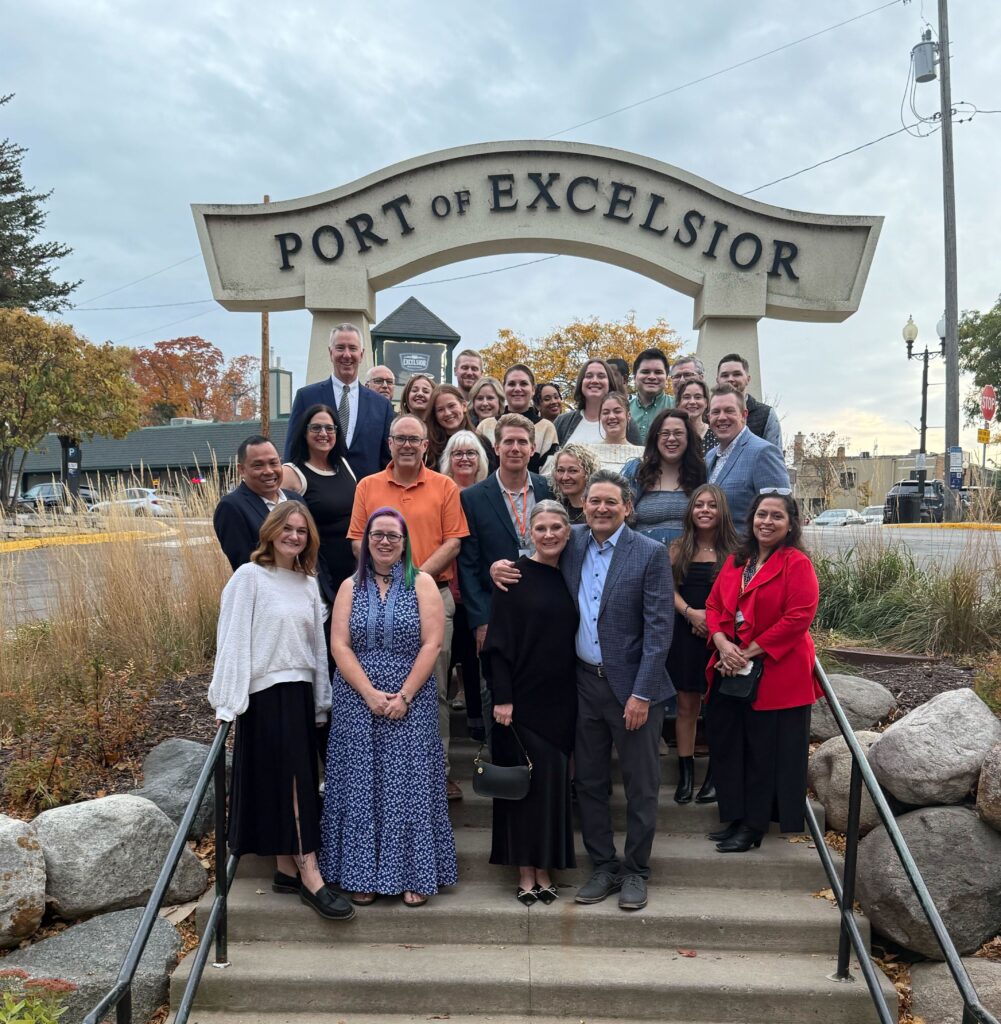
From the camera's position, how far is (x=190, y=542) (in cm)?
700

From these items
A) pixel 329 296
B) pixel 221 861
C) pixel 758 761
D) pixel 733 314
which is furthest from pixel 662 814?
pixel 329 296

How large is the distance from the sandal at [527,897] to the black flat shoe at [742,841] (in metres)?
0.94

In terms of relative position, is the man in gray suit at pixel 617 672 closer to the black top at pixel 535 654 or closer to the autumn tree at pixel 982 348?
the black top at pixel 535 654

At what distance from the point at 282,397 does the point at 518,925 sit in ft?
124

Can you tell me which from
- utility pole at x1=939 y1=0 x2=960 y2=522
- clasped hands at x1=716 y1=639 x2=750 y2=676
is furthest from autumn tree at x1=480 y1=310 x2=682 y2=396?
clasped hands at x1=716 y1=639 x2=750 y2=676

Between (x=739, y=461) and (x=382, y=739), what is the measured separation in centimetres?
228

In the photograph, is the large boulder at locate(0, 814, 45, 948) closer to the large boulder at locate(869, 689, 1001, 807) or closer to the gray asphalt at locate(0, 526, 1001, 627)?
the gray asphalt at locate(0, 526, 1001, 627)

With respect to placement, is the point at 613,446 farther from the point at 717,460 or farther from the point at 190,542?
the point at 190,542

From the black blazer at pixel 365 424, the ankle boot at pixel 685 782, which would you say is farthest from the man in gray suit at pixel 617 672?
the black blazer at pixel 365 424

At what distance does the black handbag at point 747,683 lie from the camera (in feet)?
12.7

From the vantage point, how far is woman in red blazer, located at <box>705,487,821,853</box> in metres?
3.86

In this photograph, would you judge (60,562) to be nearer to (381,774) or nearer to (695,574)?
(381,774)

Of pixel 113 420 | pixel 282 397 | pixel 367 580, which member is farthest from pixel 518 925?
pixel 282 397

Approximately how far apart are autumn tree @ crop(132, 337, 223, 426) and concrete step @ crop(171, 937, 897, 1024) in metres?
55.2
